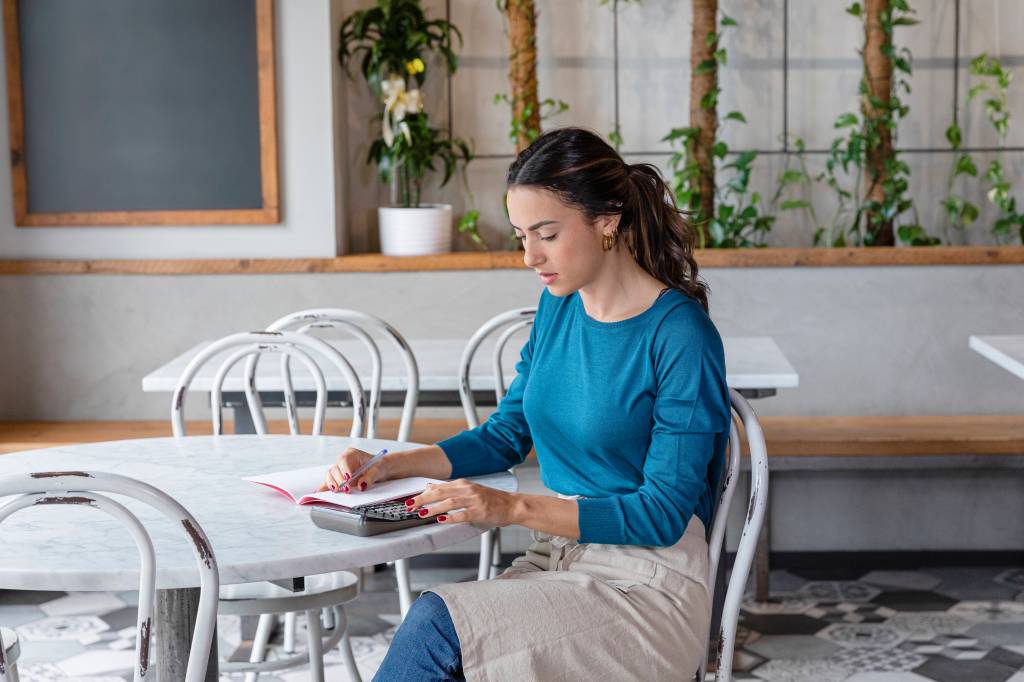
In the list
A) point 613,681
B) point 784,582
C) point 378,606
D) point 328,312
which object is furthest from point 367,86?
point 613,681

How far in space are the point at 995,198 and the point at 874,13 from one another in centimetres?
75

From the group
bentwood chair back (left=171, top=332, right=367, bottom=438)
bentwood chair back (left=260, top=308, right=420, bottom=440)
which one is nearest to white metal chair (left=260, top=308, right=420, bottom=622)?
bentwood chair back (left=260, top=308, right=420, bottom=440)

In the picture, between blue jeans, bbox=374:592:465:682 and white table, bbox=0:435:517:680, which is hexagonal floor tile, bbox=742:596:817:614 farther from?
blue jeans, bbox=374:592:465:682

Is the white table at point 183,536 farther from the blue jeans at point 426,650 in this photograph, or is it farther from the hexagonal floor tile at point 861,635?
the hexagonal floor tile at point 861,635

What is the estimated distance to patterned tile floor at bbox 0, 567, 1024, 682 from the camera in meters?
2.98

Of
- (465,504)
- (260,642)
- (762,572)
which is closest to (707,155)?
(762,572)

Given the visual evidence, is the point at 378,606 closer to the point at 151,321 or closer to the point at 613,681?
the point at 151,321

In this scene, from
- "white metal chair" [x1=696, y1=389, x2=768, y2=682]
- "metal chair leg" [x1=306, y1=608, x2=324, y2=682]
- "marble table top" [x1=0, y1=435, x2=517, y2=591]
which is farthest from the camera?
"metal chair leg" [x1=306, y1=608, x2=324, y2=682]

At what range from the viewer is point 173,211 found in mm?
4078

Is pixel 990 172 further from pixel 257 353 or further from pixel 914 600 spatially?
pixel 257 353

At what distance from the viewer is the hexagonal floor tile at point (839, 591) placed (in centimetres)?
353

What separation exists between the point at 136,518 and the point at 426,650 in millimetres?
412

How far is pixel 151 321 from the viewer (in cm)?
408

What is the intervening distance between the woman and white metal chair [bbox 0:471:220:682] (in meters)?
0.27
